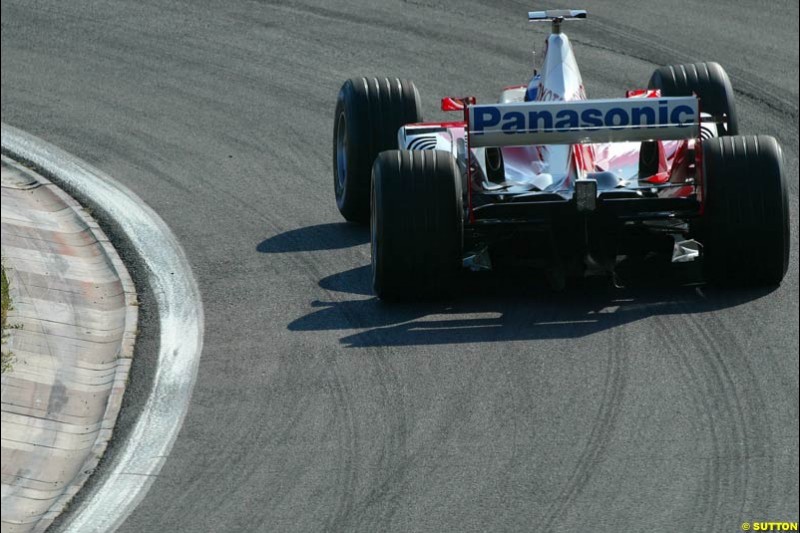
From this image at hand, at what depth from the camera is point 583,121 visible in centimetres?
1141

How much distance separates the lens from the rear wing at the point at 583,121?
11305mm

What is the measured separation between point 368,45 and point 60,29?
3.88m

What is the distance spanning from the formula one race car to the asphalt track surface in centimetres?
31

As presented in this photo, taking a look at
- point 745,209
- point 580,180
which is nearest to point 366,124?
point 580,180

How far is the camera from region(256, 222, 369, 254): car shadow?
12.9 metres

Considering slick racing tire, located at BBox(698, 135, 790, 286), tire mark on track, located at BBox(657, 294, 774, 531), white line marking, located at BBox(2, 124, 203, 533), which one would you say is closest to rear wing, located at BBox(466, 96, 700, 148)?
slick racing tire, located at BBox(698, 135, 790, 286)

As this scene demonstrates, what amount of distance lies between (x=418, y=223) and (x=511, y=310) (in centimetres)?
94

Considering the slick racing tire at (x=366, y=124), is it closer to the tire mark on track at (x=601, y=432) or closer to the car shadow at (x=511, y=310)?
the car shadow at (x=511, y=310)

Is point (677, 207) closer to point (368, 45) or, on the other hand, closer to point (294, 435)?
point (294, 435)

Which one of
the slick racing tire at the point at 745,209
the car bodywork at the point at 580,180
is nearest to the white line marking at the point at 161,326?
the car bodywork at the point at 580,180

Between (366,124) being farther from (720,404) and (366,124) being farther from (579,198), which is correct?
(720,404)

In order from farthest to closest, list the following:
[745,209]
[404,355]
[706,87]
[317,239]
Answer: [706,87] → [317,239] → [745,209] → [404,355]

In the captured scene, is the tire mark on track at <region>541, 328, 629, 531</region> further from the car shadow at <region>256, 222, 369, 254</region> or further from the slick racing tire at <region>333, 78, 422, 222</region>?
the slick racing tire at <region>333, 78, 422, 222</region>

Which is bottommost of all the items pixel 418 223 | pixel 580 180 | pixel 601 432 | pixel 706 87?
pixel 601 432
